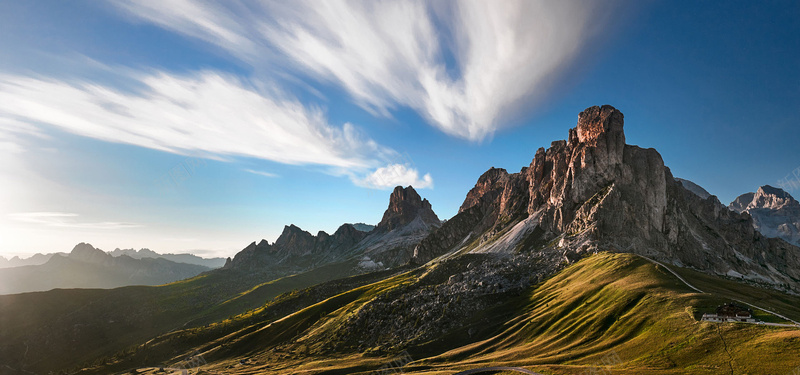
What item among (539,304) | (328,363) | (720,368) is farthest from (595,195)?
(328,363)

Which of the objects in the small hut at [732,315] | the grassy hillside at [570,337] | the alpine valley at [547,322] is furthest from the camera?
the alpine valley at [547,322]

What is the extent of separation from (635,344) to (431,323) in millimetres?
59781

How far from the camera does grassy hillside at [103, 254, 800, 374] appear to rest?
55.3 meters

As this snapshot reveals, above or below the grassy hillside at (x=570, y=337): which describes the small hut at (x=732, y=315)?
above

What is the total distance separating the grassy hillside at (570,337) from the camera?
181 ft

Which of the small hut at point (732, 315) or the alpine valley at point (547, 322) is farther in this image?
the alpine valley at point (547, 322)

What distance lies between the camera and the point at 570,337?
7944cm

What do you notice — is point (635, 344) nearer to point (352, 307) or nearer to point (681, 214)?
point (352, 307)

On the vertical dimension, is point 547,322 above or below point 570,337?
above

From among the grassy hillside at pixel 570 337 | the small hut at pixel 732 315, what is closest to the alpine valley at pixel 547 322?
the grassy hillside at pixel 570 337

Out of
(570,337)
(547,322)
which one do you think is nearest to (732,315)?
(570,337)

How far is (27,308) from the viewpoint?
200 m

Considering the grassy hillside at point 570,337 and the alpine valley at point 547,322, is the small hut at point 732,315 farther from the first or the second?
the grassy hillside at point 570,337

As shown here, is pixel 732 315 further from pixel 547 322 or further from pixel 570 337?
pixel 547 322
